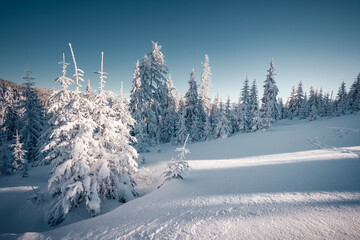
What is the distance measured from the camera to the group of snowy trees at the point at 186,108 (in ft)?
57.4

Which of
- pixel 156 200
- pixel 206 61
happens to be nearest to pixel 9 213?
pixel 156 200

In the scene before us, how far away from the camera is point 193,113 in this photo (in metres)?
27.2

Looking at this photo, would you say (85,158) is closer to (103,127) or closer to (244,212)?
(103,127)

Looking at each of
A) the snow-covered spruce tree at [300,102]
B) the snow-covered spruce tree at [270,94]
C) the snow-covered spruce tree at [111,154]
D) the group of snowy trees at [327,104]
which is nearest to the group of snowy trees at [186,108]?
the snow-covered spruce tree at [270,94]

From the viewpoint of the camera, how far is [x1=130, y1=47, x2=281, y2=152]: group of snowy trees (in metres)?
17.5

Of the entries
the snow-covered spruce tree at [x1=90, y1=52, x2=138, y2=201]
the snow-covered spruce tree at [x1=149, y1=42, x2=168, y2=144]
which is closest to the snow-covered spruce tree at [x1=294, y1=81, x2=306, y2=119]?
the snow-covered spruce tree at [x1=149, y1=42, x2=168, y2=144]

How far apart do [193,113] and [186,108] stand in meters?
1.88

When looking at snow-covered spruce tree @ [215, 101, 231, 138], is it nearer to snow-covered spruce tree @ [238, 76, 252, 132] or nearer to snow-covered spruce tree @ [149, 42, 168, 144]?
snow-covered spruce tree @ [238, 76, 252, 132]

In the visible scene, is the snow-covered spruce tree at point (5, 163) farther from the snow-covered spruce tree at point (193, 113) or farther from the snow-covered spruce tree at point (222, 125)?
the snow-covered spruce tree at point (222, 125)

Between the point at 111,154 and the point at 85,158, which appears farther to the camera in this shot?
the point at 111,154

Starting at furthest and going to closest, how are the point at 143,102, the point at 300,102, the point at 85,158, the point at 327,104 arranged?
the point at 300,102 < the point at 327,104 < the point at 143,102 < the point at 85,158

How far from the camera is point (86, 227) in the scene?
3.97 m

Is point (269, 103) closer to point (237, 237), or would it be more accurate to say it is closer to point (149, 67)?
point (149, 67)

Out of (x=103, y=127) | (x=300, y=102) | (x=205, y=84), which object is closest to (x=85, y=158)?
(x=103, y=127)
